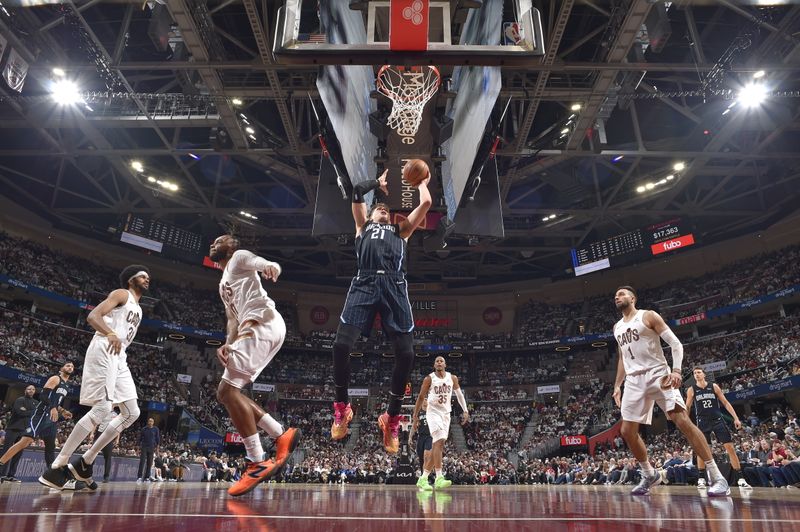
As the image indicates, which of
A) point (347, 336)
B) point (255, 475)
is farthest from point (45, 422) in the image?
point (347, 336)

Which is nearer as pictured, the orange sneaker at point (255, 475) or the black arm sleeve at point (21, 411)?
the orange sneaker at point (255, 475)

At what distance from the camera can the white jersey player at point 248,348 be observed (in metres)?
3.73

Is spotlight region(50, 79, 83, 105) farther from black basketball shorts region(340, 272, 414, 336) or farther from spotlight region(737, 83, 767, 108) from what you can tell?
spotlight region(737, 83, 767, 108)

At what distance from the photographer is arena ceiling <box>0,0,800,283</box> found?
13.3 meters

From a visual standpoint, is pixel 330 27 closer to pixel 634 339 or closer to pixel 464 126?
pixel 464 126

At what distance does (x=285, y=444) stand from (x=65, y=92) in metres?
15.9

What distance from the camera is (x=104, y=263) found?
3064 centimetres

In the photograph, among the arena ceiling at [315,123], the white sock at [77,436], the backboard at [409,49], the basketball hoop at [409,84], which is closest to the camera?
the white sock at [77,436]

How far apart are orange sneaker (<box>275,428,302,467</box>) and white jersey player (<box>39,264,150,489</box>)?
2147 mm

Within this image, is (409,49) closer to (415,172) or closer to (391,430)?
Result: (415,172)

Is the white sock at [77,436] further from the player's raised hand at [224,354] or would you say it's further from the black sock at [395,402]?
the black sock at [395,402]

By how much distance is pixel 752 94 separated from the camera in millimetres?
14711

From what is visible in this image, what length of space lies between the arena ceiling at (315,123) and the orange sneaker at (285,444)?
731 centimetres

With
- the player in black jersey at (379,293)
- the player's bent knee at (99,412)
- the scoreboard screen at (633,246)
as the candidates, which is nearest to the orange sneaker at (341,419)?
the player in black jersey at (379,293)
